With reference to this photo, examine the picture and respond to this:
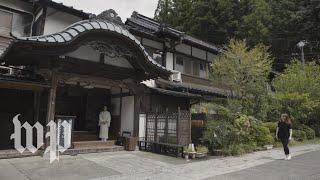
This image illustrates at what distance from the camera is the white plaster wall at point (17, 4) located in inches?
626

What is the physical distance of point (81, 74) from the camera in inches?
563

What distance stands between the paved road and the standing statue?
766 cm

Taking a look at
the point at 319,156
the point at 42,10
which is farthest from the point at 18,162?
the point at 319,156

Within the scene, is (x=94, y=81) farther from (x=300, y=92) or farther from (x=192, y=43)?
(x=300, y=92)

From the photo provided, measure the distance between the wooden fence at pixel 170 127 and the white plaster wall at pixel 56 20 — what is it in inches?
265

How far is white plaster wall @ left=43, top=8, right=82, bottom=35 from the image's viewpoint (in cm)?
1630

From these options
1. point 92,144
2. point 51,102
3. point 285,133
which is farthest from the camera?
point 92,144

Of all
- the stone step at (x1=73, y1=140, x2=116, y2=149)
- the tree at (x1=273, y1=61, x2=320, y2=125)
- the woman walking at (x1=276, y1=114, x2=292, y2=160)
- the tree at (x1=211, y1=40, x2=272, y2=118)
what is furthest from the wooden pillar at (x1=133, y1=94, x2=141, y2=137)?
the tree at (x1=273, y1=61, x2=320, y2=125)

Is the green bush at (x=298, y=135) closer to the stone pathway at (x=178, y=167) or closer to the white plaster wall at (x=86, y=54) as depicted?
the stone pathway at (x=178, y=167)

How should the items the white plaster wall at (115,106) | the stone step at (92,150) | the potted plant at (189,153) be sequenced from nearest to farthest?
the stone step at (92,150) → the potted plant at (189,153) → the white plaster wall at (115,106)

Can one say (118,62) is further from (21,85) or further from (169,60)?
(169,60)

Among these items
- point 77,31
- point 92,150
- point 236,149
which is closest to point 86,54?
point 77,31

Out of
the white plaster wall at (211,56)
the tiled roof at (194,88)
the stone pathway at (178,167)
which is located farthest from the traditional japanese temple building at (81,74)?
the white plaster wall at (211,56)

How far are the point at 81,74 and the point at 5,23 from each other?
17.0 feet
